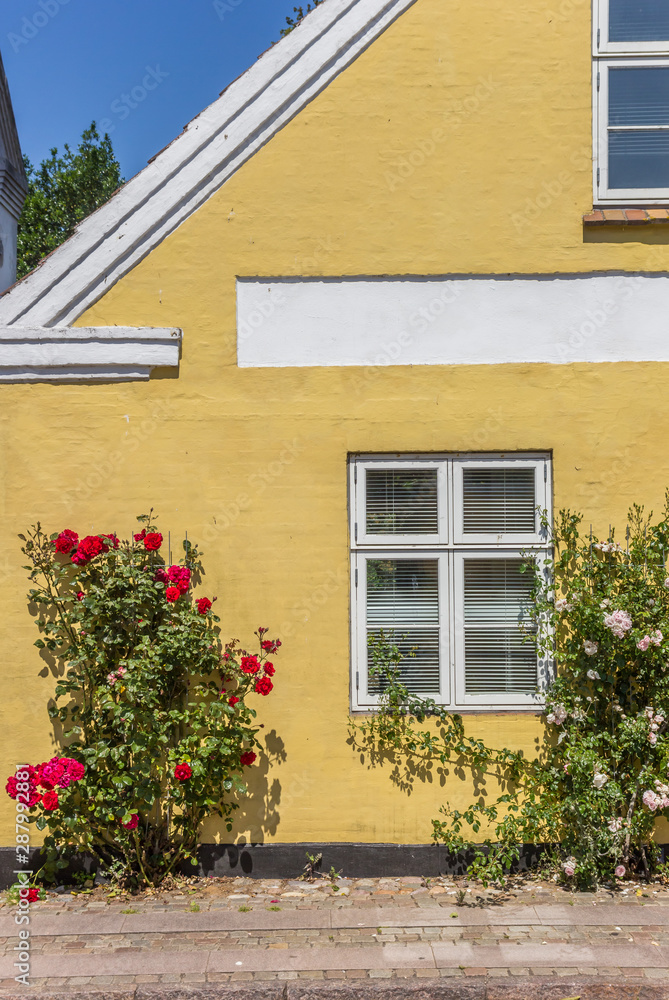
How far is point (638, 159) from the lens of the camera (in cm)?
523

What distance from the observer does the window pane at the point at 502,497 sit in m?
5.12

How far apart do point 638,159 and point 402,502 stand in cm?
273

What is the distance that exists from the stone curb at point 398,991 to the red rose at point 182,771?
1.09 meters

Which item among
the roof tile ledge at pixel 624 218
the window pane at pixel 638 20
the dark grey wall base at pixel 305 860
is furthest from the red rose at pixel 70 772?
the window pane at pixel 638 20

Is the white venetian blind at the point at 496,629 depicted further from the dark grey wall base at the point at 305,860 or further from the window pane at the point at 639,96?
the window pane at the point at 639,96

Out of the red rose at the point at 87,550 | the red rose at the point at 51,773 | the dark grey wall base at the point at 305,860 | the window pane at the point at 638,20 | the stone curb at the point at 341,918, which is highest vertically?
the window pane at the point at 638,20

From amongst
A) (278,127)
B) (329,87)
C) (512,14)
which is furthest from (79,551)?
(512,14)

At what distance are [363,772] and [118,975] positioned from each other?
1.76 meters

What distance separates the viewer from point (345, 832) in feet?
16.4

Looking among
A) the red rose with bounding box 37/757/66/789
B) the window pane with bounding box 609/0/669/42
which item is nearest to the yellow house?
the red rose with bounding box 37/757/66/789

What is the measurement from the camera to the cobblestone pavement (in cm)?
383

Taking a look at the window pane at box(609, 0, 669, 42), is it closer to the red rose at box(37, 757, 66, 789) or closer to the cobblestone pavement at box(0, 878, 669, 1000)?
the cobblestone pavement at box(0, 878, 669, 1000)

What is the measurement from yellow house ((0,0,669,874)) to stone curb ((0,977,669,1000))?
1213mm

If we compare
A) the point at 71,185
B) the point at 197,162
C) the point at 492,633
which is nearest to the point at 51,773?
the point at 492,633
